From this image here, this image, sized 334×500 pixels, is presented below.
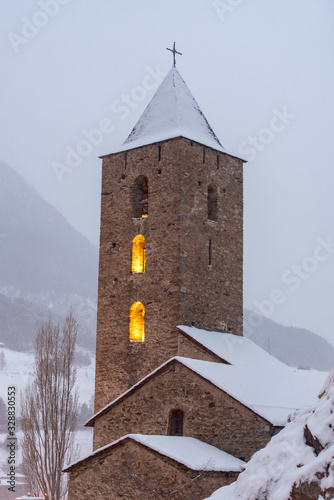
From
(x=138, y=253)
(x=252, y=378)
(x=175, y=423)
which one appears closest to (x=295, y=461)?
(x=175, y=423)

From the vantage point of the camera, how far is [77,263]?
12538 cm

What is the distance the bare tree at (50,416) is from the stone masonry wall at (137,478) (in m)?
6.56

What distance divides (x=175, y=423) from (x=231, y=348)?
4516 mm

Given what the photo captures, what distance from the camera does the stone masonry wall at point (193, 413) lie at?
1784 centimetres

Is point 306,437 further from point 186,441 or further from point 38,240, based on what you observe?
point 38,240

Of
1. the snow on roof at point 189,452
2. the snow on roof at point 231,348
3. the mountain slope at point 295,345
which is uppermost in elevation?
the mountain slope at point 295,345

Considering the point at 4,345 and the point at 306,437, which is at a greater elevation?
the point at 4,345

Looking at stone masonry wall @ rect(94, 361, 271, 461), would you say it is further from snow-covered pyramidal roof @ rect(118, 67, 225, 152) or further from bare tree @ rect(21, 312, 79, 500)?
snow-covered pyramidal roof @ rect(118, 67, 225, 152)

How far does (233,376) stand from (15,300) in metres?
80.5

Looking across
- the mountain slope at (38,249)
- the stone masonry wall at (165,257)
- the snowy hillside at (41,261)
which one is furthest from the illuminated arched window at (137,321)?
the mountain slope at (38,249)

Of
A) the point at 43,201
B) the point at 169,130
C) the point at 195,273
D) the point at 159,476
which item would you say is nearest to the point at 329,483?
the point at 159,476

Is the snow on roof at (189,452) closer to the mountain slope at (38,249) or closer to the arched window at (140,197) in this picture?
the arched window at (140,197)

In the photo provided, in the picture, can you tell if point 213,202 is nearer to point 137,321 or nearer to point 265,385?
point 137,321

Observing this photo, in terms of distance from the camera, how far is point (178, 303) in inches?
899
